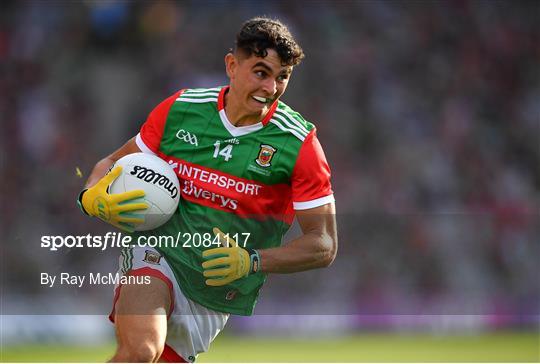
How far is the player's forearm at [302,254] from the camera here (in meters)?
4.74

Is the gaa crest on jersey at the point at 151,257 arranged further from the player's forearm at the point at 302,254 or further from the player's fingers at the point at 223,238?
the player's forearm at the point at 302,254

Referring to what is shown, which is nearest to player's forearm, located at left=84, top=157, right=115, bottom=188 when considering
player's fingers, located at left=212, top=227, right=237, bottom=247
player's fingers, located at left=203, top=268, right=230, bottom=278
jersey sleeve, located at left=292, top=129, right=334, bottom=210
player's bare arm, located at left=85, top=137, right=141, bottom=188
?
player's bare arm, located at left=85, top=137, right=141, bottom=188

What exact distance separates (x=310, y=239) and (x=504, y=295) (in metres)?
8.03

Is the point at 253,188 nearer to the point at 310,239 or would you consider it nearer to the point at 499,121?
the point at 310,239

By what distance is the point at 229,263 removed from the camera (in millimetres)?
4727

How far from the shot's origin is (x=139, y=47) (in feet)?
43.5

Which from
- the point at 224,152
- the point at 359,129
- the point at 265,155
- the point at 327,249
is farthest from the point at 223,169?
the point at 359,129

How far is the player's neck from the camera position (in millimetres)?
5012

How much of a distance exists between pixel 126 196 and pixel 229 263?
0.64m

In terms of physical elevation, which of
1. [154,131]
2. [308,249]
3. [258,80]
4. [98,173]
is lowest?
[308,249]

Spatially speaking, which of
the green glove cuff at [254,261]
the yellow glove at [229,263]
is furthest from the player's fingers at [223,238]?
the green glove cuff at [254,261]

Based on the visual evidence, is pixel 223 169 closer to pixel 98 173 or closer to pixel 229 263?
pixel 229 263

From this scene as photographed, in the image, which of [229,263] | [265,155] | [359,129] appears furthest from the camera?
[359,129]

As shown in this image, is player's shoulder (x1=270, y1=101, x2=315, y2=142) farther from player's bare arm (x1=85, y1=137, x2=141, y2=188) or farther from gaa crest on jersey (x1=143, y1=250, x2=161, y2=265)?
gaa crest on jersey (x1=143, y1=250, x2=161, y2=265)
